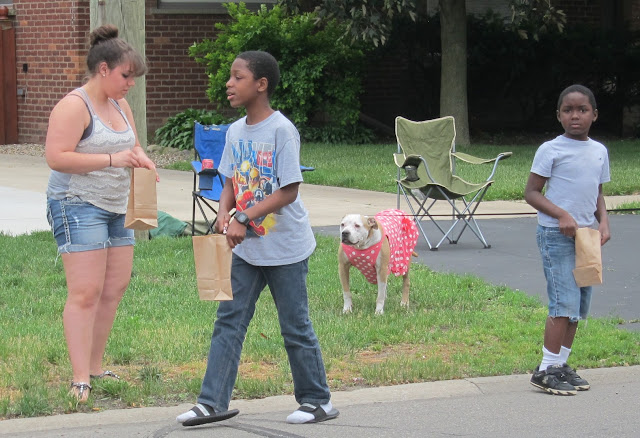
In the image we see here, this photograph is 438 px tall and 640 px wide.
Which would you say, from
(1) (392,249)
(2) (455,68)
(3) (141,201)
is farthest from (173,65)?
(3) (141,201)

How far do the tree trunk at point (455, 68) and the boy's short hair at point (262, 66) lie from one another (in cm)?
1467

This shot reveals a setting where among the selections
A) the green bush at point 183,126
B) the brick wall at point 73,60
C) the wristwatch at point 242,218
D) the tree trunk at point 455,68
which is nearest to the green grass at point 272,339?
the wristwatch at point 242,218

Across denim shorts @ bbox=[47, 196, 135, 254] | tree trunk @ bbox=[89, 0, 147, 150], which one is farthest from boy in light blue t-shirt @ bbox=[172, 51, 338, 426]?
tree trunk @ bbox=[89, 0, 147, 150]

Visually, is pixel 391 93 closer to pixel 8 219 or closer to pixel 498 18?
pixel 498 18

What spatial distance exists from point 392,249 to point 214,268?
9.49ft

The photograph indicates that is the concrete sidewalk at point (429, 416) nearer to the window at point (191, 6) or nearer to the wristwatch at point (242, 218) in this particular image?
the wristwatch at point (242, 218)

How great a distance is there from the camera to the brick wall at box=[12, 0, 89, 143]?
A: 1908cm

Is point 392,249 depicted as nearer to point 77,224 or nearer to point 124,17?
point 77,224

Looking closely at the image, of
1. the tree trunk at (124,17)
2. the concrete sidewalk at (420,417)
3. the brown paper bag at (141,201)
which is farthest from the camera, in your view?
the tree trunk at (124,17)

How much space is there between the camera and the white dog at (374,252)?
7.12 meters

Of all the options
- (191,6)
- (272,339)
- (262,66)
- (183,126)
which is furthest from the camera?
(191,6)

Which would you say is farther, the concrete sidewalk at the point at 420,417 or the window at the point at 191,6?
the window at the point at 191,6

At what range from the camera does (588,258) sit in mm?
5414

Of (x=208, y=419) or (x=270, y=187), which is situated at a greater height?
(x=270, y=187)
